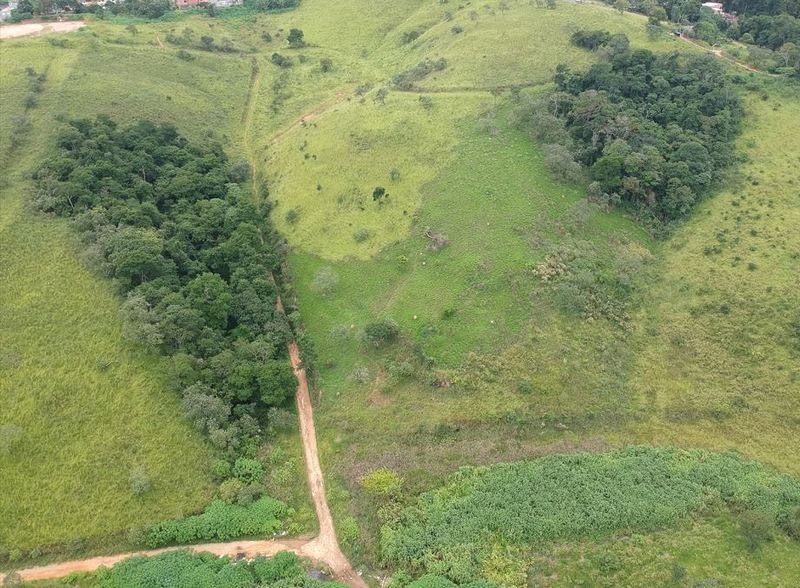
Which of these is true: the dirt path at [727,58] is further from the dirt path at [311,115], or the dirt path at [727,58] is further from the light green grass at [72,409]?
the light green grass at [72,409]

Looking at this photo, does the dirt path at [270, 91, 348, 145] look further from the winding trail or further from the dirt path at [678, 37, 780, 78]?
the winding trail

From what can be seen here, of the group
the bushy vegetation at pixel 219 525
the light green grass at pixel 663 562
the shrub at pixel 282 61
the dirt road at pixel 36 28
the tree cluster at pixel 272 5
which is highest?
the dirt road at pixel 36 28

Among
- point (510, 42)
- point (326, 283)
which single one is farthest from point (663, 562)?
point (510, 42)

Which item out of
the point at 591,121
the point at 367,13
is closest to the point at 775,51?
the point at 591,121

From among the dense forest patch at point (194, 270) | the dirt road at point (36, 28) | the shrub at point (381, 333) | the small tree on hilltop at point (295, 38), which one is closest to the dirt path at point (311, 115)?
the dense forest patch at point (194, 270)

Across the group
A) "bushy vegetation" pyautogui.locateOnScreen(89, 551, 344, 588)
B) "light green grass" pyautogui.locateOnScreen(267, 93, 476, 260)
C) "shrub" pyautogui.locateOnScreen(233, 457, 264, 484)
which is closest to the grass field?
"light green grass" pyautogui.locateOnScreen(267, 93, 476, 260)

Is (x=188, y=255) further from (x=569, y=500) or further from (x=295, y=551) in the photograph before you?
(x=569, y=500)
